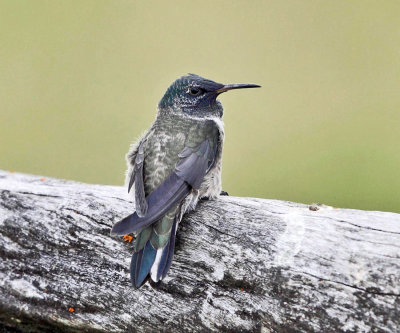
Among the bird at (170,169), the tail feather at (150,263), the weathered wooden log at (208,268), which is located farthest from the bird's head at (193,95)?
the tail feather at (150,263)

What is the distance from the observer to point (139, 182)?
388cm

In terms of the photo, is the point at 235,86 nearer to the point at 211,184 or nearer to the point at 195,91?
the point at 195,91

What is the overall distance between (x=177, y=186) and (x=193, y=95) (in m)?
1.19

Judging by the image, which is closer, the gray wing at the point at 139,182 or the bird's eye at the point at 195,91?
the gray wing at the point at 139,182

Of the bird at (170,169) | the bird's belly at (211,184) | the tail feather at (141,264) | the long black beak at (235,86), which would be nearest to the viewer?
the tail feather at (141,264)

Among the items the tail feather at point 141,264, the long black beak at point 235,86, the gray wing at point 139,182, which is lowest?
the tail feather at point 141,264

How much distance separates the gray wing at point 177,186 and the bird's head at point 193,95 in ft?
1.71

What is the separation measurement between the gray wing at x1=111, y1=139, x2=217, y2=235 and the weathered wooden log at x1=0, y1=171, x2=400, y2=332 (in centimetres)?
20

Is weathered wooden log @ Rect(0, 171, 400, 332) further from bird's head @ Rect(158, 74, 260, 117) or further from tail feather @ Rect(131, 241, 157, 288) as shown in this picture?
bird's head @ Rect(158, 74, 260, 117)

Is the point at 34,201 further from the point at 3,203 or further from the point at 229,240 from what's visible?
the point at 229,240

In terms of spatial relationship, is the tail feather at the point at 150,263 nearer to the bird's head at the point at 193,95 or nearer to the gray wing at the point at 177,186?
the gray wing at the point at 177,186

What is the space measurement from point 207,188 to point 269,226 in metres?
0.85

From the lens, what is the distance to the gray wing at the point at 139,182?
3.50 m

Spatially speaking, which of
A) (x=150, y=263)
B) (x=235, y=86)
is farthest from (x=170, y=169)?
(x=235, y=86)
